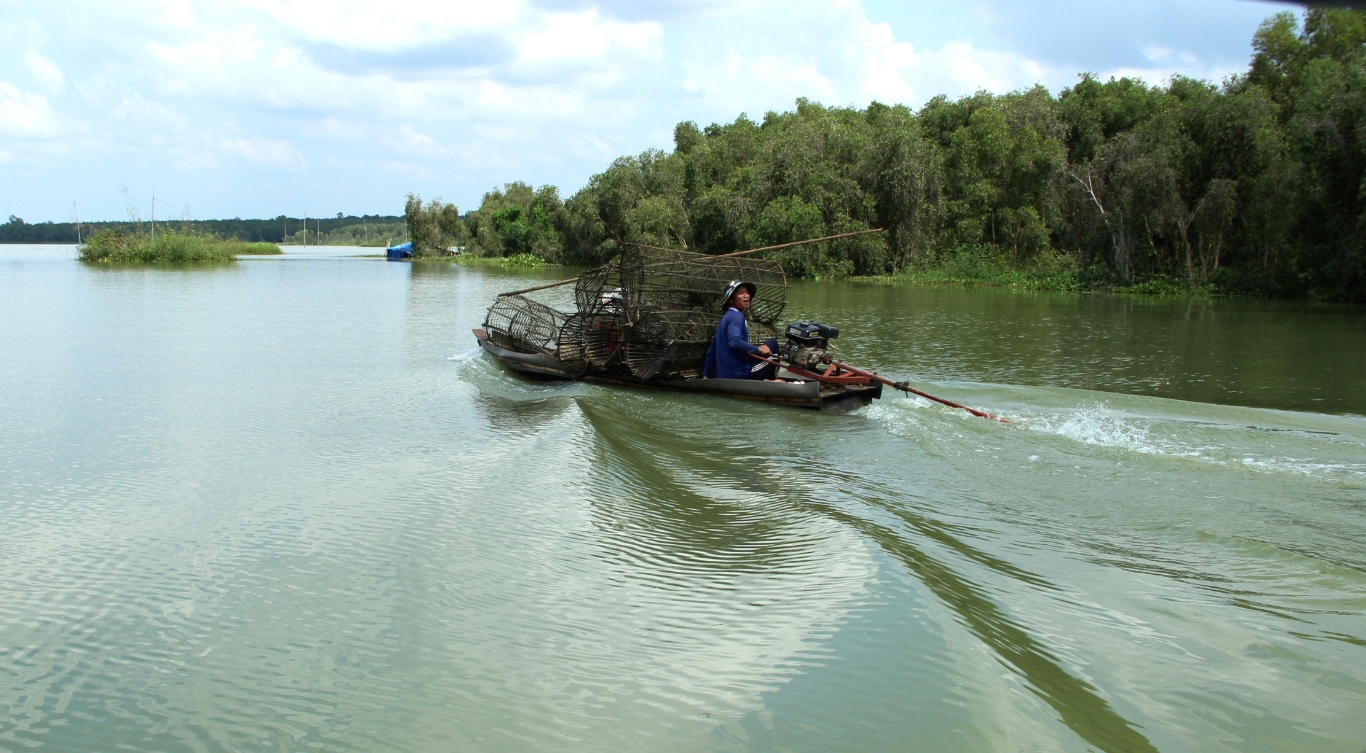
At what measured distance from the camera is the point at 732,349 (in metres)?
11.4

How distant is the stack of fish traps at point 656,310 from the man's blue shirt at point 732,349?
68cm

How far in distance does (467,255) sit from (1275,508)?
83.9 meters

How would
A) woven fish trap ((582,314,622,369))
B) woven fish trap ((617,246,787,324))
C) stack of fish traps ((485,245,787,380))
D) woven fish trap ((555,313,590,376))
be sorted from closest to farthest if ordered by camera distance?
1. woven fish trap ((617,246,787,324))
2. stack of fish traps ((485,245,787,380))
3. woven fish trap ((582,314,622,369))
4. woven fish trap ((555,313,590,376))

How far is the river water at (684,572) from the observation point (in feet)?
12.9

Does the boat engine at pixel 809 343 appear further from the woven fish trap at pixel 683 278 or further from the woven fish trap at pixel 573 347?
the woven fish trap at pixel 573 347

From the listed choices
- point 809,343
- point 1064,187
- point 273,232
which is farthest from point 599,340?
point 273,232

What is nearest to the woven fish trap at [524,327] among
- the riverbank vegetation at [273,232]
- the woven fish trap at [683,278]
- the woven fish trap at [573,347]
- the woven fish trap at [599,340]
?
the woven fish trap at [573,347]

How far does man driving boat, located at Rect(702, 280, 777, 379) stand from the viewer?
37.0 feet

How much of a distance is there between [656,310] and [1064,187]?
94.5 feet

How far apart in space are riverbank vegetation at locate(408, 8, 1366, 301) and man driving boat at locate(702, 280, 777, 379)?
2211cm

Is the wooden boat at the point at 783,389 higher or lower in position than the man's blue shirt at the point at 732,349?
lower

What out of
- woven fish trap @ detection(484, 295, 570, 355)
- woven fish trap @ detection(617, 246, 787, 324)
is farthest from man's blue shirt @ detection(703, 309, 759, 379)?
woven fish trap @ detection(484, 295, 570, 355)

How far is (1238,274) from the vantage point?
30.8 metres

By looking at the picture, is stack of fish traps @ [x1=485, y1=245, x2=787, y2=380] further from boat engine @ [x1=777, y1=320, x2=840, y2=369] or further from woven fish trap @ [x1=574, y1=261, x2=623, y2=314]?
boat engine @ [x1=777, y1=320, x2=840, y2=369]
